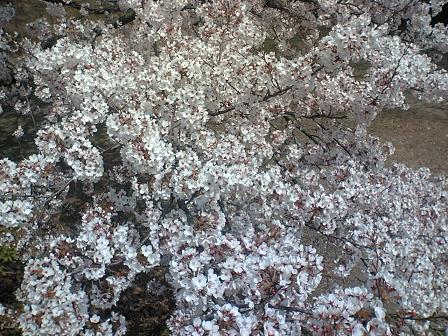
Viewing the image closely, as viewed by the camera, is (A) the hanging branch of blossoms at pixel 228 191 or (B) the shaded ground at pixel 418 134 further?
(B) the shaded ground at pixel 418 134

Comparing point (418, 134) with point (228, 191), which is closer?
point (228, 191)

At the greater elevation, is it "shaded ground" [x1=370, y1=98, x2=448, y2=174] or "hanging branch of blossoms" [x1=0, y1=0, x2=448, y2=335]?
"hanging branch of blossoms" [x1=0, y1=0, x2=448, y2=335]

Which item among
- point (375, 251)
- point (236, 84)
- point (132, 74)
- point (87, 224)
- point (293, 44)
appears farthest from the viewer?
point (293, 44)

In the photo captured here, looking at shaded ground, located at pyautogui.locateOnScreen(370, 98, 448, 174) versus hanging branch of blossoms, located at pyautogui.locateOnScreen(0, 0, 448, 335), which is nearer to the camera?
hanging branch of blossoms, located at pyautogui.locateOnScreen(0, 0, 448, 335)

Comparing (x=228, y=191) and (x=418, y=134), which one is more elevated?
(x=228, y=191)

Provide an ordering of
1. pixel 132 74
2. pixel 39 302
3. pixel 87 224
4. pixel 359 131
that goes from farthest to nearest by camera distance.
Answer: pixel 359 131
pixel 132 74
pixel 87 224
pixel 39 302

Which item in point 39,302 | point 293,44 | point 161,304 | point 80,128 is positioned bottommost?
point 161,304

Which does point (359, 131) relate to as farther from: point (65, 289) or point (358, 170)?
point (65, 289)

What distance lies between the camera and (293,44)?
28.9ft

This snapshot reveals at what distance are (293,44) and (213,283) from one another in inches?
280

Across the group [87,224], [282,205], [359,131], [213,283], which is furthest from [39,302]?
[359,131]

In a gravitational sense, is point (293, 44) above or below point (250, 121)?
below

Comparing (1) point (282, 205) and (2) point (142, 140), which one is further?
(1) point (282, 205)

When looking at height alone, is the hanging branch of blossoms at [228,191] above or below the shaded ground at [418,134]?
above
